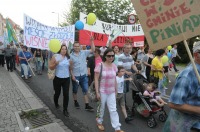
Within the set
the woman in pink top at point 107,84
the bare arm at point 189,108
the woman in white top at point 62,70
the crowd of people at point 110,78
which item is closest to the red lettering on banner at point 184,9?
the crowd of people at point 110,78

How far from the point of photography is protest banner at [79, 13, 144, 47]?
10.5m

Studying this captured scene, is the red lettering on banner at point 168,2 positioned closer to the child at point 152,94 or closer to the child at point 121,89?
the child at point 121,89

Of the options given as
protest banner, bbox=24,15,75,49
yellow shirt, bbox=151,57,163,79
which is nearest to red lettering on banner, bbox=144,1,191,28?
yellow shirt, bbox=151,57,163,79

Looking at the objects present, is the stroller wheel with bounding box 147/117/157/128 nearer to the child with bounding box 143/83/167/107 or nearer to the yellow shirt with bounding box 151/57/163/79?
the child with bounding box 143/83/167/107

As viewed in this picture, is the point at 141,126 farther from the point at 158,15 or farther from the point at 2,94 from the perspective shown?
the point at 2,94

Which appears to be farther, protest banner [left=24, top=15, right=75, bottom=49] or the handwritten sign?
protest banner [left=24, top=15, right=75, bottom=49]

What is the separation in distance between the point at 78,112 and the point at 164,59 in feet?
11.3

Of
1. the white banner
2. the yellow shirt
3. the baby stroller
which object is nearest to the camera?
the baby stroller

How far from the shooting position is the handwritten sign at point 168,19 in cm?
245

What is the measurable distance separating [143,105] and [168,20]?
3527 millimetres

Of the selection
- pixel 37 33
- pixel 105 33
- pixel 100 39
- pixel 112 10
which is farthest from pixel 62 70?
pixel 112 10

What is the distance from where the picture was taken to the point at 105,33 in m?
10.5

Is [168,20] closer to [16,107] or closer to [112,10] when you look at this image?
[16,107]

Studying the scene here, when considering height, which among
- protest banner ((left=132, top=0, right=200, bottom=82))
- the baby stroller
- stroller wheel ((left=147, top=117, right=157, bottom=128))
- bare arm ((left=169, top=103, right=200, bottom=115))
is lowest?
stroller wheel ((left=147, top=117, right=157, bottom=128))
